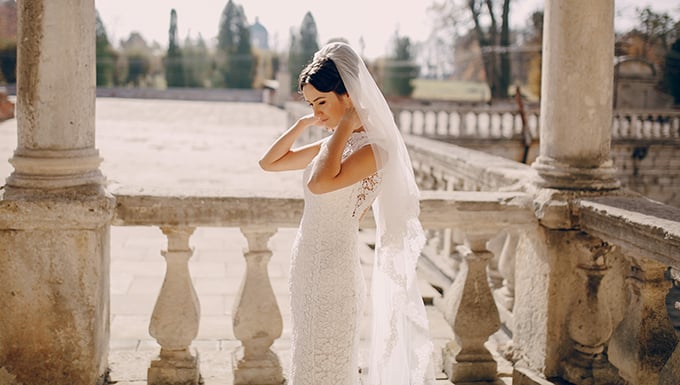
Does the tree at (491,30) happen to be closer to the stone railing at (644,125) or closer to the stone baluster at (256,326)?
the stone railing at (644,125)

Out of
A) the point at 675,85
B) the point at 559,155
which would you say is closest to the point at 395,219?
the point at 559,155

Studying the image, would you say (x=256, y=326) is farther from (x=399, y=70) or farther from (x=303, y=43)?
(x=303, y=43)

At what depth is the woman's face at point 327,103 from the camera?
239cm

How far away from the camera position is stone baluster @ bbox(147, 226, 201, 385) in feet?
10.6

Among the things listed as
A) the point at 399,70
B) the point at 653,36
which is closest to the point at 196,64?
the point at 399,70

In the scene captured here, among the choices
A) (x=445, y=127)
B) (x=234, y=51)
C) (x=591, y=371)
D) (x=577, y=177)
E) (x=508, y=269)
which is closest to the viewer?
(x=591, y=371)

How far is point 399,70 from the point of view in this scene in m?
40.6

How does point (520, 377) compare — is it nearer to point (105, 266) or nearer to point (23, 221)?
point (105, 266)

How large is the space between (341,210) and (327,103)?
1.15ft

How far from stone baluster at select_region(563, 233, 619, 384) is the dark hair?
1634mm

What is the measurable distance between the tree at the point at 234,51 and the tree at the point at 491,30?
14.0m

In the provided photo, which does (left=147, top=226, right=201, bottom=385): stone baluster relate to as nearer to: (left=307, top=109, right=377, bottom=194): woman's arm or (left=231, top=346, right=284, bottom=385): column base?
(left=231, top=346, right=284, bottom=385): column base

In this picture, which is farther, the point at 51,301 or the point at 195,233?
the point at 195,233

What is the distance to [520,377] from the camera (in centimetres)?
347
